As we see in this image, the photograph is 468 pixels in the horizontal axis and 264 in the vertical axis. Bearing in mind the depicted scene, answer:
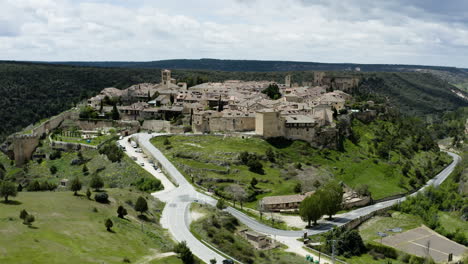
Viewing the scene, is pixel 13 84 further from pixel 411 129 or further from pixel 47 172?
pixel 411 129

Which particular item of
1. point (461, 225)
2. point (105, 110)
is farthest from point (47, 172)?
point (461, 225)

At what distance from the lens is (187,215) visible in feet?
194

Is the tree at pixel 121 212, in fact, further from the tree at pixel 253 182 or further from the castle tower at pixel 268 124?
the castle tower at pixel 268 124

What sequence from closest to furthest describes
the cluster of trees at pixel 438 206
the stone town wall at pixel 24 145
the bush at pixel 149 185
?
the bush at pixel 149 185 → the cluster of trees at pixel 438 206 → the stone town wall at pixel 24 145

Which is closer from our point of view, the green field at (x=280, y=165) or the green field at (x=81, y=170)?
the green field at (x=81, y=170)

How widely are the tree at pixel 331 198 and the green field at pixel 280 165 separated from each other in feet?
21.5

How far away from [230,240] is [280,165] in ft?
103

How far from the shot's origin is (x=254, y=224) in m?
62.1

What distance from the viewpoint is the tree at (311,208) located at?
63.6 metres

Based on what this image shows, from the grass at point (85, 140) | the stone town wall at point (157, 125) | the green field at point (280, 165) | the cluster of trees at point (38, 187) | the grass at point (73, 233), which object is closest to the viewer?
the grass at point (73, 233)

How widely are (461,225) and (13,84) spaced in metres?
146

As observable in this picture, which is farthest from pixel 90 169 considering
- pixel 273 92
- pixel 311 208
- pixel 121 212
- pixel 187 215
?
pixel 273 92

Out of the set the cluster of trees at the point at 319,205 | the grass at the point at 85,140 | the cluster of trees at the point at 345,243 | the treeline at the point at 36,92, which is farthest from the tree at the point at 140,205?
the treeline at the point at 36,92

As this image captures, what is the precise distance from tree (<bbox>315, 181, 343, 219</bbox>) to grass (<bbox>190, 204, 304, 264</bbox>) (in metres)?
12.8
